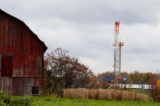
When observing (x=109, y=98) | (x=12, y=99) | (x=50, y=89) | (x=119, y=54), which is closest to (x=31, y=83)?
(x=109, y=98)

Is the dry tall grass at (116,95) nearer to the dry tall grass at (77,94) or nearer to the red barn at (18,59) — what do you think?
the dry tall grass at (77,94)

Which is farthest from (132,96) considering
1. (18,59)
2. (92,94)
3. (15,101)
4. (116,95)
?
(15,101)

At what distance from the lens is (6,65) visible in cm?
3869

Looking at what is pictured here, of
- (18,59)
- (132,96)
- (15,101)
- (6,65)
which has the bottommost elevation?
(132,96)

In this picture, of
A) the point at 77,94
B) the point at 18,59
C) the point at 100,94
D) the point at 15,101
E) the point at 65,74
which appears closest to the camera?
the point at 15,101

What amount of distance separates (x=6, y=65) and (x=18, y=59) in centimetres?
112

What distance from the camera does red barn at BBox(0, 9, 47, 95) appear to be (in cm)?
3866

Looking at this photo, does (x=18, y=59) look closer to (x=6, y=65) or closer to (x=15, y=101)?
(x=6, y=65)

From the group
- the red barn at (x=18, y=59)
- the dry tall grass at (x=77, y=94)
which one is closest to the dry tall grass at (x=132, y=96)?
the dry tall grass at (x=77, y=94)

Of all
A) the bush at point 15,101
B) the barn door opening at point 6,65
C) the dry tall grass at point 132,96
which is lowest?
the dry tall grass at point 132,96

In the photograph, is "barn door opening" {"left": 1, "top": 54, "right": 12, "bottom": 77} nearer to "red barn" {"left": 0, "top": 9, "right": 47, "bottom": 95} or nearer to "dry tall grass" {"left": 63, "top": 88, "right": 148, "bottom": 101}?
"red barn" {"left": 0, "top": 9, "right": 47, "bottom": 95}

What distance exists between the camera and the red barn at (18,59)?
38.7 m

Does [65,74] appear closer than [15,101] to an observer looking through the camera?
No

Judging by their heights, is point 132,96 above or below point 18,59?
below
